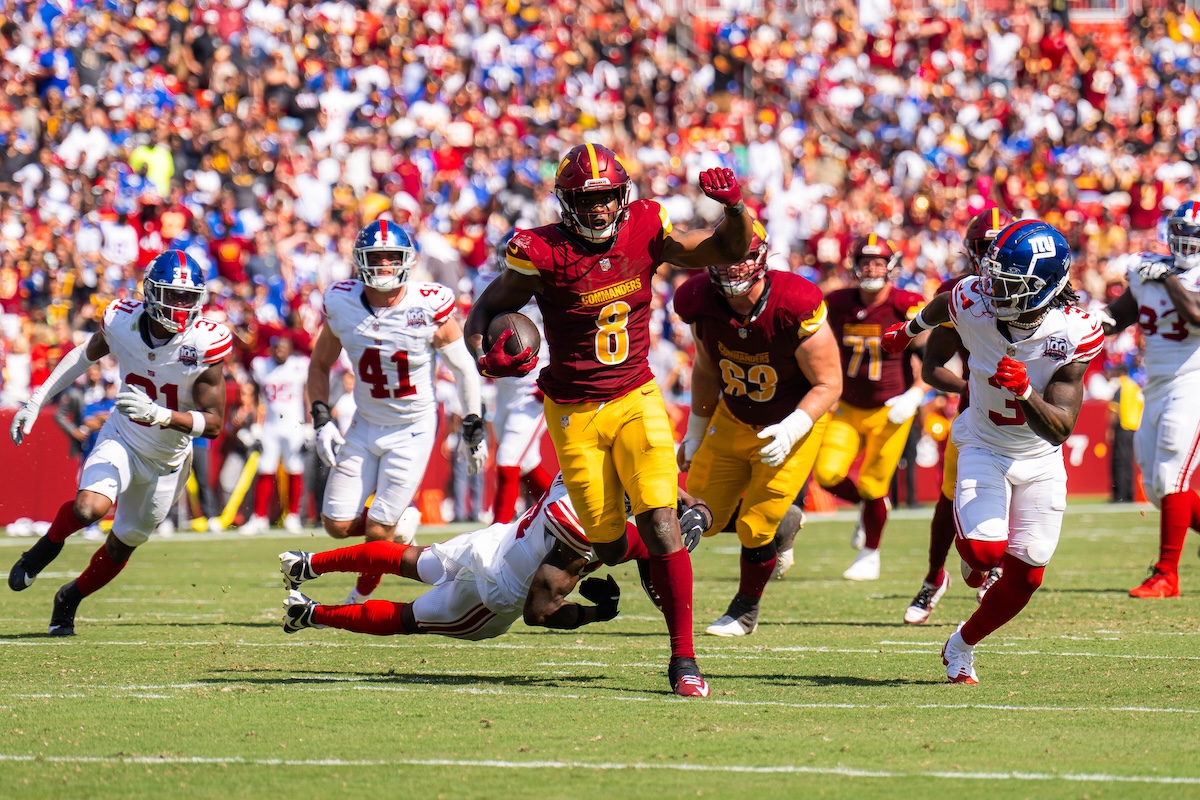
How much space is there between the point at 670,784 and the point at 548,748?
616 millimetres

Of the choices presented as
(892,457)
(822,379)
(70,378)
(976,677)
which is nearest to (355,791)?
(976,677)

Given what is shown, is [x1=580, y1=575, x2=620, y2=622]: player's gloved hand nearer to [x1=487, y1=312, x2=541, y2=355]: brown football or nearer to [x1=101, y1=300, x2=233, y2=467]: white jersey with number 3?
[x1=487, y1=312, x2=541, y2=355]: brown football

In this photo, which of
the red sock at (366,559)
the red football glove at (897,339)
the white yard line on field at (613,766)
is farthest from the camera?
the red football glove at (897,339)

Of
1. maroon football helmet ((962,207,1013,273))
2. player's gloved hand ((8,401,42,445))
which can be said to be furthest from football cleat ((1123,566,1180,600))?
player's gloved hand ((8,401,42,445))

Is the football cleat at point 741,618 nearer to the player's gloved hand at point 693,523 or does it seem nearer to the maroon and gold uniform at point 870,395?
the player's gloved hand at point 693,523

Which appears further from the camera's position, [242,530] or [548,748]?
[242,530]

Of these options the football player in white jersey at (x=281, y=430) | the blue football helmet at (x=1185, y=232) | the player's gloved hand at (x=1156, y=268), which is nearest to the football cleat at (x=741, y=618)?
the player's gloved hand at (x=1156, y=268)

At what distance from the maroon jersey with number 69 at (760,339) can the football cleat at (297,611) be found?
2.52 m

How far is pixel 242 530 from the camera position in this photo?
1552 cm

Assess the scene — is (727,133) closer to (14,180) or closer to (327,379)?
(14,180)

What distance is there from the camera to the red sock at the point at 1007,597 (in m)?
6.07

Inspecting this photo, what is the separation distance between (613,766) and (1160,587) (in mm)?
5739

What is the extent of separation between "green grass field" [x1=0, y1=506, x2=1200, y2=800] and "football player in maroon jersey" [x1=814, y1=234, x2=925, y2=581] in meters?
1.00

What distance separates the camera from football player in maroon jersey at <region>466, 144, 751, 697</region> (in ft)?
19.8
